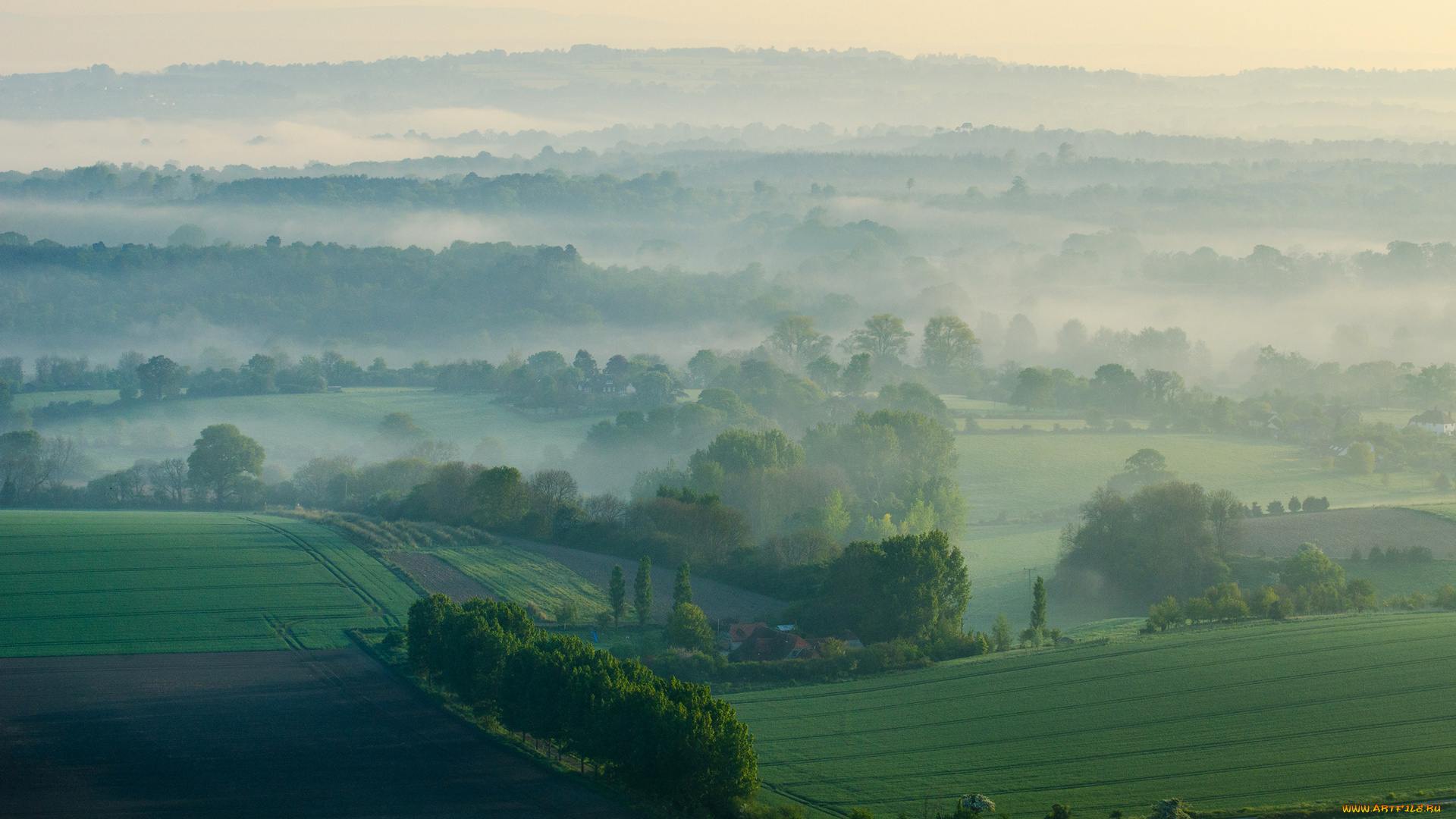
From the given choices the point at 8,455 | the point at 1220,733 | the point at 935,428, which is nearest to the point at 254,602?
the point at 1220,733

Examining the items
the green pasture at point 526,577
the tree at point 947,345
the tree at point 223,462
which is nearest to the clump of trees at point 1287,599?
the green pasture at point 526,577

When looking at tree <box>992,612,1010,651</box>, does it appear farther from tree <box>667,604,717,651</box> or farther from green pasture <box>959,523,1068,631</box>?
tree <box>667,604,717,651</box>

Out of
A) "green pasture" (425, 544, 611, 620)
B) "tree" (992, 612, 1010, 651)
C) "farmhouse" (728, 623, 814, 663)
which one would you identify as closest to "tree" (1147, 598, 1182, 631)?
"tree" (992, 612, 1010, 651)

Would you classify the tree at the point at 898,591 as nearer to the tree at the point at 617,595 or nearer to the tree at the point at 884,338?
the tree at the point at 617,595

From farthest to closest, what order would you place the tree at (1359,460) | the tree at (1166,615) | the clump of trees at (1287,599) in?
the tree at (1359,460) → the clump of trees at (1287,599) → the tree at (1166,615)

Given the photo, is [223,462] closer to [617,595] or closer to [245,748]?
[617,595]

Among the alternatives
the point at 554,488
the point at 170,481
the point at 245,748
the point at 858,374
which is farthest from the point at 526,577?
the point at 858,374
